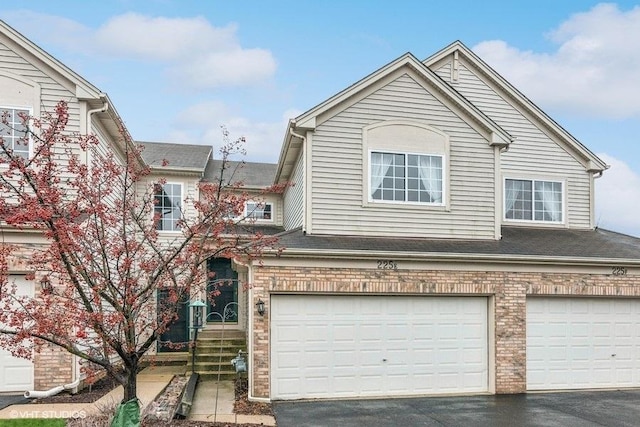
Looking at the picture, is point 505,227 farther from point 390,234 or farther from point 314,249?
point 314,249

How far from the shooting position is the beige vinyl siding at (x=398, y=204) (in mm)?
12359

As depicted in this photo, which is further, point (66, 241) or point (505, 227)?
point (505, 227)

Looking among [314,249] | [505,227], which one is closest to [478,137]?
[505,227]

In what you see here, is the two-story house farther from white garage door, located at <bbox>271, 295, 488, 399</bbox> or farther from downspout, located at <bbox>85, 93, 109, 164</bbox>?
downspout, located at <bbox>85, 93, 109, 164</bbox>

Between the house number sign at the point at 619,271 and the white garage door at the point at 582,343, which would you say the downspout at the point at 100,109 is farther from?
the house number sign at the point at 619,271

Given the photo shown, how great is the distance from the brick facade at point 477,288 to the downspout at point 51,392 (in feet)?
12.0

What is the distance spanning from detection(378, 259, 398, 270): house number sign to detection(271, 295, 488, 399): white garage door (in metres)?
0.68

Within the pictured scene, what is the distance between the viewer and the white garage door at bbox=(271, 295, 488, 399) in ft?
36.2

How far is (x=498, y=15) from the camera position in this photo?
17.2 m

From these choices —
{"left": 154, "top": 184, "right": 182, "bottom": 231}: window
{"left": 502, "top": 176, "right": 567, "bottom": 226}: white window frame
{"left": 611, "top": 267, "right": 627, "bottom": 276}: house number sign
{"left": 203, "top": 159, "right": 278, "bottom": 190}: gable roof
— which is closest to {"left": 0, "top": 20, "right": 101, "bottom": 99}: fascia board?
{"left": 154, "top": 184, "right": 182, "bottom": 231}: window

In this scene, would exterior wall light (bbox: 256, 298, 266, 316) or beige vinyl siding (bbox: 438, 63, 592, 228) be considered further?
beige vinyl siding (bbox: 438, 63, 592, 228)

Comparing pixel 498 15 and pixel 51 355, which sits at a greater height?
pixel 498 15

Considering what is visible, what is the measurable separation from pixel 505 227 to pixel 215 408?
941cm

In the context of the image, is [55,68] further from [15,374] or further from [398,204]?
[398,204]
